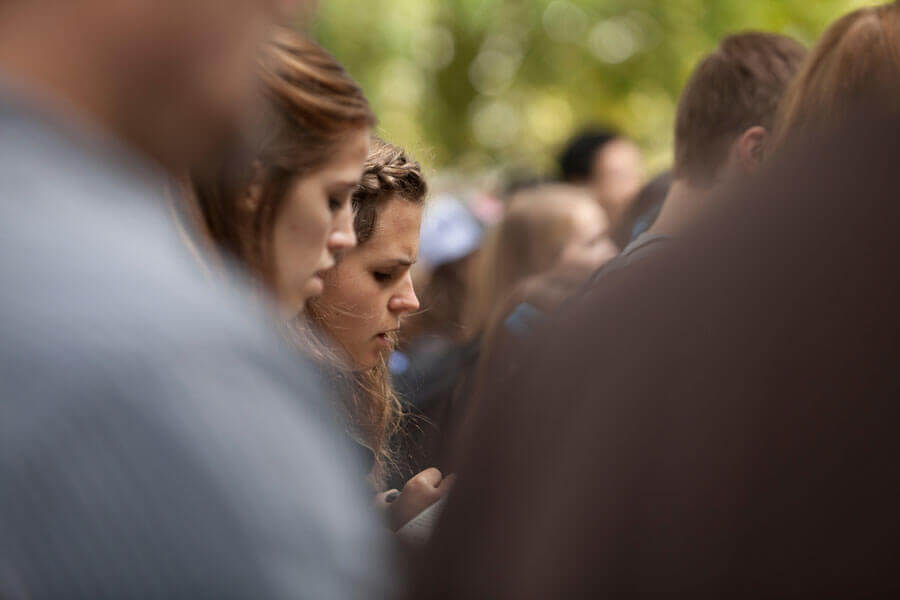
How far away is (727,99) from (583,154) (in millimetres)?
4773

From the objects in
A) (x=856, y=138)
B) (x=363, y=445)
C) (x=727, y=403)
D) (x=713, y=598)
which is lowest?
(x=363, y=445)

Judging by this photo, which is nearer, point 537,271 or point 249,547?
point 249,547

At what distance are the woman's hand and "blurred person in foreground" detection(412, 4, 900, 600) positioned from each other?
0.88m

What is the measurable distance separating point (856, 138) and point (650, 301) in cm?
24

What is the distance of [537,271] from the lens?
483cm

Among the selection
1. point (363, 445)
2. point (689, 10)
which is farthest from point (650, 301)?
point (689, 10)

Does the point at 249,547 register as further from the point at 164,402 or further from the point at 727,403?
the point at 727,403

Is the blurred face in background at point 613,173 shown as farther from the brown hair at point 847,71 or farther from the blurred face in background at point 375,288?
the brown hair at point 847,71

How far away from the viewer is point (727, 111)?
8.64 feet

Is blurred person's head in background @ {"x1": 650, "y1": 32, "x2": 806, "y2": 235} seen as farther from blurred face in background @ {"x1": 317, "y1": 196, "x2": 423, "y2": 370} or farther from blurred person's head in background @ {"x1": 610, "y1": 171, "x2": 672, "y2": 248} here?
blurred person's head in background @ {"x1": 610, "y1": 171, "x2": 672, "y2": 248}

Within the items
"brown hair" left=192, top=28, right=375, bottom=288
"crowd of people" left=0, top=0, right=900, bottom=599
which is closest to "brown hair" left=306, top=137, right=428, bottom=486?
"brown hair" left=192, top=28, right=375, bottom=288

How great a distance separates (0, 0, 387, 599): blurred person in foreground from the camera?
71cm

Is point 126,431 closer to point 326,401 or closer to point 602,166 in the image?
point 326,401

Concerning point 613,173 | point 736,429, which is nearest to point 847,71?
point 736,429
